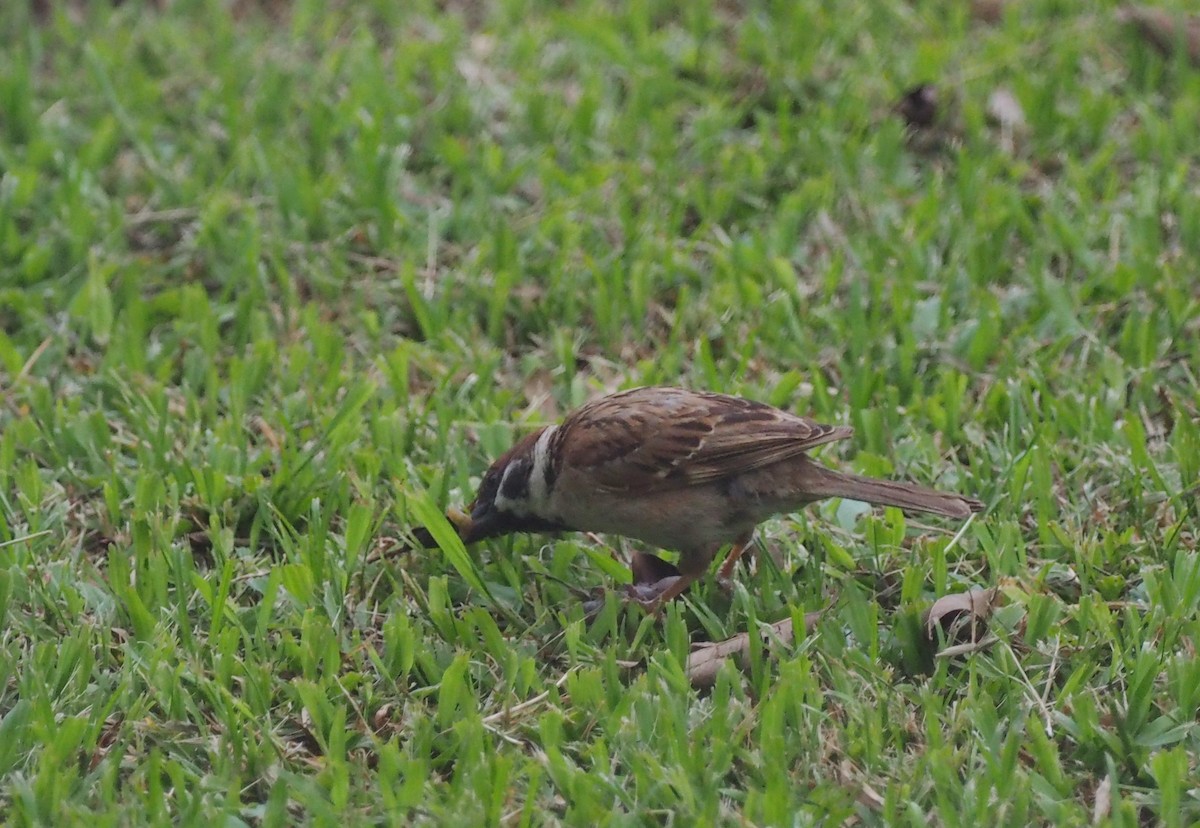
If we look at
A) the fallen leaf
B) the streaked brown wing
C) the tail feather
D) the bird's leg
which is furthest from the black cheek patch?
the fallen leaf

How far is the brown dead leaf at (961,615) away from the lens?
3.91 metres

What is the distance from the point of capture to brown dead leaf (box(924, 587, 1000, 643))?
3912 mm

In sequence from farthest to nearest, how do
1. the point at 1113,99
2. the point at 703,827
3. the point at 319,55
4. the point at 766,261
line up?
the point at 319,55 < the point at 1113,99 < the point at 766,261 < the point at 703,827

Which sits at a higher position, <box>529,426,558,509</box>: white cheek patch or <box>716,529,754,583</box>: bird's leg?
<box>529,426,558,509</box>: white cheek patch

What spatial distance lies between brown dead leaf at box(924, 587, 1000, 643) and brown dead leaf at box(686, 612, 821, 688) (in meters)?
0.29

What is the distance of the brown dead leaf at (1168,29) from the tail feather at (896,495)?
12.5 feet

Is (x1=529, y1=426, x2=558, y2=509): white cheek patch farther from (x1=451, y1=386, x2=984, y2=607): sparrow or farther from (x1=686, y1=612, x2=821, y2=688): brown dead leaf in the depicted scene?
(x1=686, y1=612, x2=821, y2=688): brown dead leaf

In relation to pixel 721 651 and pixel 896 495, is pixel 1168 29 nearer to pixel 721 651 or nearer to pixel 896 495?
pixel 896 495

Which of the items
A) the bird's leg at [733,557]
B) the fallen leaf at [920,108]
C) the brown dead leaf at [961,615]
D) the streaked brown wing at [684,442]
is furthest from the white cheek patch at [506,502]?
the fallen leaf at [920,108]

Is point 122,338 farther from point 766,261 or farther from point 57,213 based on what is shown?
point 766,261

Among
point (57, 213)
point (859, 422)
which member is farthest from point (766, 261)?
point (57, 213)

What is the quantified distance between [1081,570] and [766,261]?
6.48ft

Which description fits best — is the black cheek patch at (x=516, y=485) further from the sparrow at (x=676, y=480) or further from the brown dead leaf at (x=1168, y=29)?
the brown dead leaf at (x=1168, y=29)

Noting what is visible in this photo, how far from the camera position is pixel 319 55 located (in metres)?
7.21
